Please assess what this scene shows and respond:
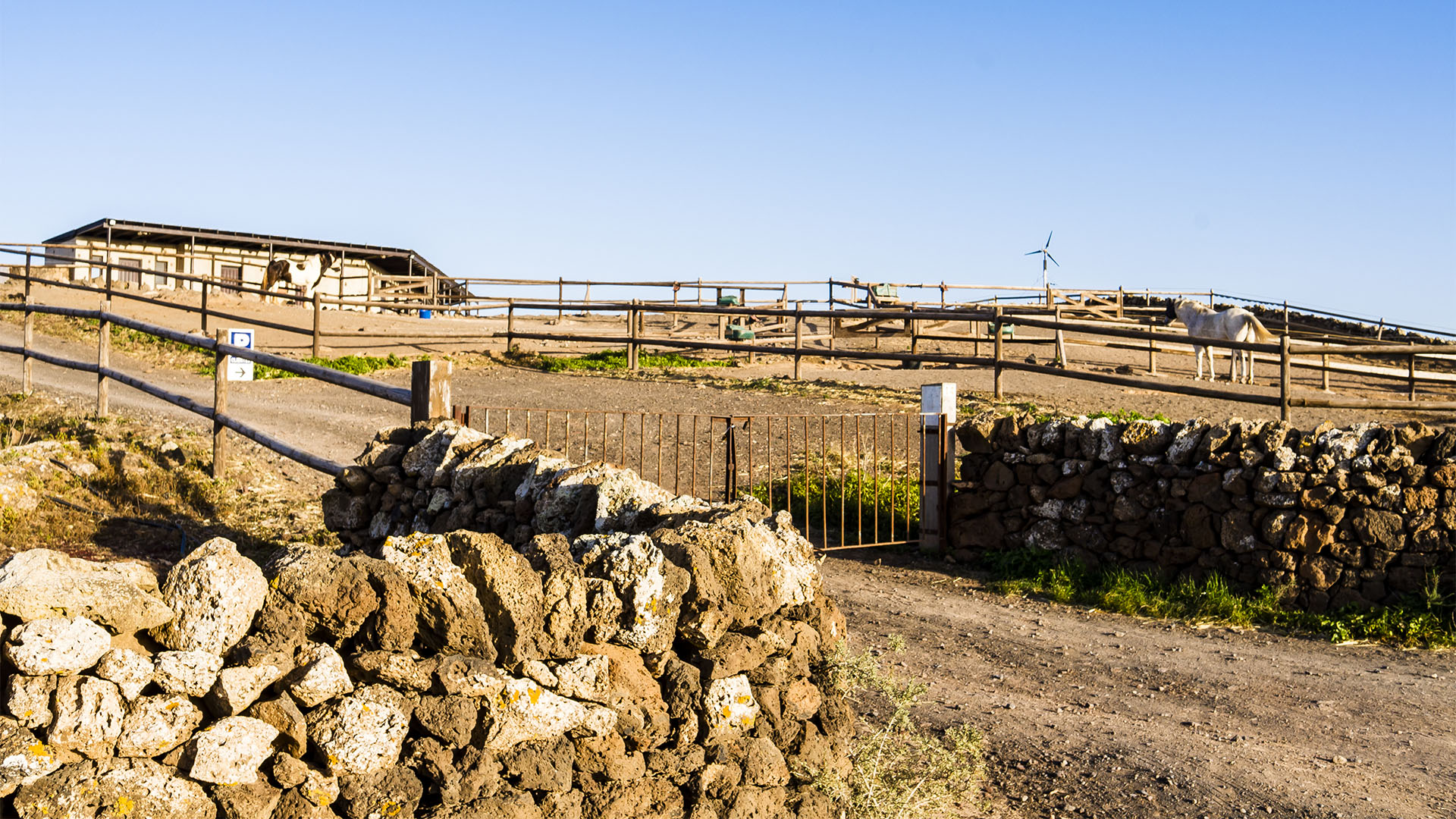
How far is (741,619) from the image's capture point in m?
3.81

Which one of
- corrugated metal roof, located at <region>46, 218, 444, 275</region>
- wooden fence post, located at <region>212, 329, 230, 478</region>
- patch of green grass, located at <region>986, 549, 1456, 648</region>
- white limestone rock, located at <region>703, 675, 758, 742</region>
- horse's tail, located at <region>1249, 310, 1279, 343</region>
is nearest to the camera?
white limestone rock, located at <region>703, 675, 758, 742</region>

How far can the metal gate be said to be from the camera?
26.3 feet

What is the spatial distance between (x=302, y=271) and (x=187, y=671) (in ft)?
107

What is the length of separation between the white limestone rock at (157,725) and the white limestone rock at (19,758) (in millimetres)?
152

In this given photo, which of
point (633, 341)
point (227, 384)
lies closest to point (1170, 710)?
point (227, 384)

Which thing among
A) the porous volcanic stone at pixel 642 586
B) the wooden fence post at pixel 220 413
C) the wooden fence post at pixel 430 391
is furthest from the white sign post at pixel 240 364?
the porous volcanic stone at pixel 642 586

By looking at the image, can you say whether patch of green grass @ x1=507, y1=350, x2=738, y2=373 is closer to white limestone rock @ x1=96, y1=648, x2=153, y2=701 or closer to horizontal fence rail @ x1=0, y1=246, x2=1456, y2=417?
horizontal fence rail @ x1=0, y1=246, x2=1456, y2=417

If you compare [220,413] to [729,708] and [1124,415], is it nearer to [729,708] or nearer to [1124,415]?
[729,708]

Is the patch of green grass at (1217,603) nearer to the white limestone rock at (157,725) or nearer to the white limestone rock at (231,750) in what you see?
the white limestone rock at (231,750)

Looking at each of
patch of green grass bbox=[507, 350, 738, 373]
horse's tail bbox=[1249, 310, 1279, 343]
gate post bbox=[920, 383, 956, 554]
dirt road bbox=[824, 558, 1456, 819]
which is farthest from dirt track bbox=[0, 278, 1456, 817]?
horse's tail bbox=[1249, 310, 1279, 343]

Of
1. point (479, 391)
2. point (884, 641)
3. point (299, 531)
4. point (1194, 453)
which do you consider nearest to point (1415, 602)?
point (1194, 453)

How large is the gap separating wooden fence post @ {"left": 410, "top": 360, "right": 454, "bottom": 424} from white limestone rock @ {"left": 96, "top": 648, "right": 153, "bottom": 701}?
398cm

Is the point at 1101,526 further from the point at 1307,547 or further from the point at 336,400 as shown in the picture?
the point at 336,400

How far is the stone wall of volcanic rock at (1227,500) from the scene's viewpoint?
6.67 m
